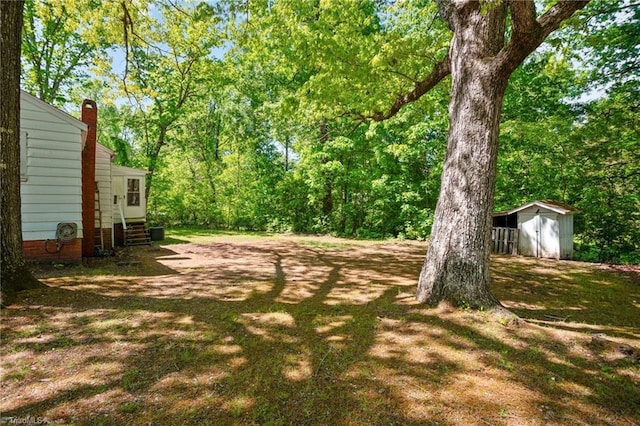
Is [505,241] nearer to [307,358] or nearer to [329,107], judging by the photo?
[329,107]

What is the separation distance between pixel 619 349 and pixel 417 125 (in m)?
12.2

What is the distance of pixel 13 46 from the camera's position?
410 cm

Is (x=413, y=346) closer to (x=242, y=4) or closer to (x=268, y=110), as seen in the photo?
(x=242, y=4)

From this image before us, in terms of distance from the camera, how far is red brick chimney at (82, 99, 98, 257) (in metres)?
7.80

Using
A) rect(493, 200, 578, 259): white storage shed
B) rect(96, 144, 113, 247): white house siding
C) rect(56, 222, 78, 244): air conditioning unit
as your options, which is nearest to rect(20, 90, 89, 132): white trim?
rect(56, 222, 78, 244): air conditioning unit

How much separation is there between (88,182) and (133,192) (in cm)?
392

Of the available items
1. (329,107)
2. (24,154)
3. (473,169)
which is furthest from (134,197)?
(473,169)

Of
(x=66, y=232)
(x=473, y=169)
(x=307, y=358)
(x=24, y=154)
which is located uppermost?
(x=24, y=154)

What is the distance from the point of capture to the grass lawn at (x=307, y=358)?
2039 millimetres

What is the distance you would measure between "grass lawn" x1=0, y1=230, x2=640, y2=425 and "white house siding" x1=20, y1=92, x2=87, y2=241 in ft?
6.91

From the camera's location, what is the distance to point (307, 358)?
276 centimetres

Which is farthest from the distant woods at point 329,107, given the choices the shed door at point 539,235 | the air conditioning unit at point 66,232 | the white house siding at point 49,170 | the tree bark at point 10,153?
the air conditioning unit at point 66,232

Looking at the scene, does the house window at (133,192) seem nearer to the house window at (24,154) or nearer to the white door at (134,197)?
the white door at (134,197)

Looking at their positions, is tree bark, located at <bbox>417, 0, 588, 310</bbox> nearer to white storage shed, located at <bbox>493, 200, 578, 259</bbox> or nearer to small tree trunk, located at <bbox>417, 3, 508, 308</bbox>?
small tree trunk, located at <bbox>417, 3, 508, 308</bbox>
